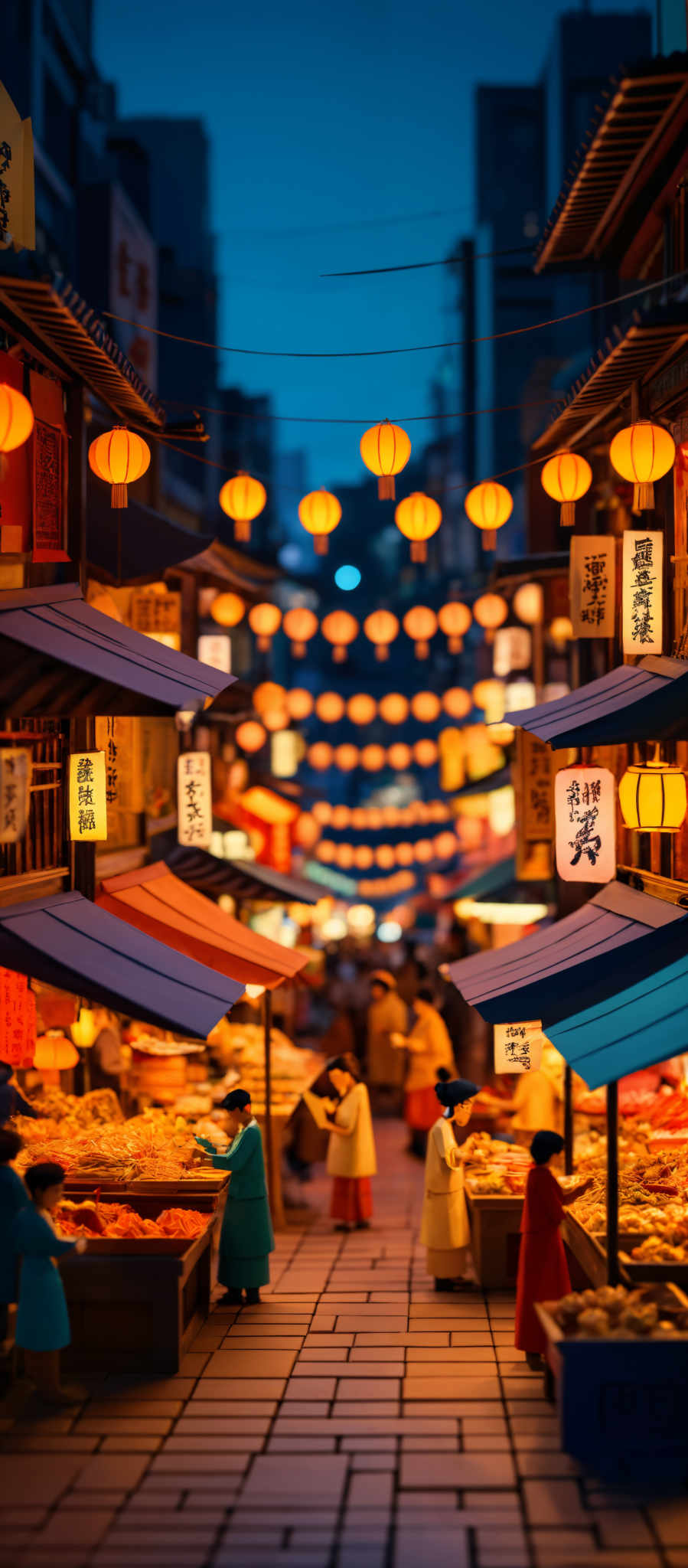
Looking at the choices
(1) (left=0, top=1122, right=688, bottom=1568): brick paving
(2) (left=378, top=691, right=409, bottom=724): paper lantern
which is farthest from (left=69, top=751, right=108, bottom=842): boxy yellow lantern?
(2) (left=378, top=691, right=409, bottom=724): paper lantern

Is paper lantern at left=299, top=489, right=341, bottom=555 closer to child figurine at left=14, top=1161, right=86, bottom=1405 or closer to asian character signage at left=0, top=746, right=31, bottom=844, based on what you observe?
asian character signage at left=0, top=746, right=31, bottom=844

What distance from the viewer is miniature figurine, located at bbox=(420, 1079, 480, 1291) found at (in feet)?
33.9

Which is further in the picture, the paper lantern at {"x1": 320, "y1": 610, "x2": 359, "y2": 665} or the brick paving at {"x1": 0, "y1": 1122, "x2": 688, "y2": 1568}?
the paper lantern at {"x1": 320, "y1": 610, "x2": 359, "y2": 665}

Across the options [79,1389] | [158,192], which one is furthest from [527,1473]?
[158,192]

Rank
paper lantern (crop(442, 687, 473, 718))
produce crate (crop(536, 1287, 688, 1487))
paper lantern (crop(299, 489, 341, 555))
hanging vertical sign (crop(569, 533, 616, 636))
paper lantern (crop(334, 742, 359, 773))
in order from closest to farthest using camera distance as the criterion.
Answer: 1. produce crate (crop(536, 1287, 688, 1487))
2. hanging vertical sign (crop(569, 533, 616, 636))
3. paper lantern (crop(299, 489, 341, 555))
4. paper lantern (crop(442, 687, 473, 718))
5. paper lantern (crop(334, 742, 359, 773))

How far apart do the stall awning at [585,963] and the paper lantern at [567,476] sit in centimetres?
370

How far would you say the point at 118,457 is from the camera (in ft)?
35.6

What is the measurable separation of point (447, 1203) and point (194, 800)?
6.67 meters

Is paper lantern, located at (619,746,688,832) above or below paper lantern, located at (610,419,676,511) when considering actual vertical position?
below

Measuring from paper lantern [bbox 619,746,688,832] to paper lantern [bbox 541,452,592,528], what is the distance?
285 cm

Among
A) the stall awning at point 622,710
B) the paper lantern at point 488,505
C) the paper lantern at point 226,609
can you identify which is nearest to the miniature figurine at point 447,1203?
the stall awning at point 622,710

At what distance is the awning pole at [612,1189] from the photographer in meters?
7.73

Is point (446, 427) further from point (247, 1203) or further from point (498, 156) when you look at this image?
point (247, 1203)

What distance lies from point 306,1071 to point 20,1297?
27.1ft
